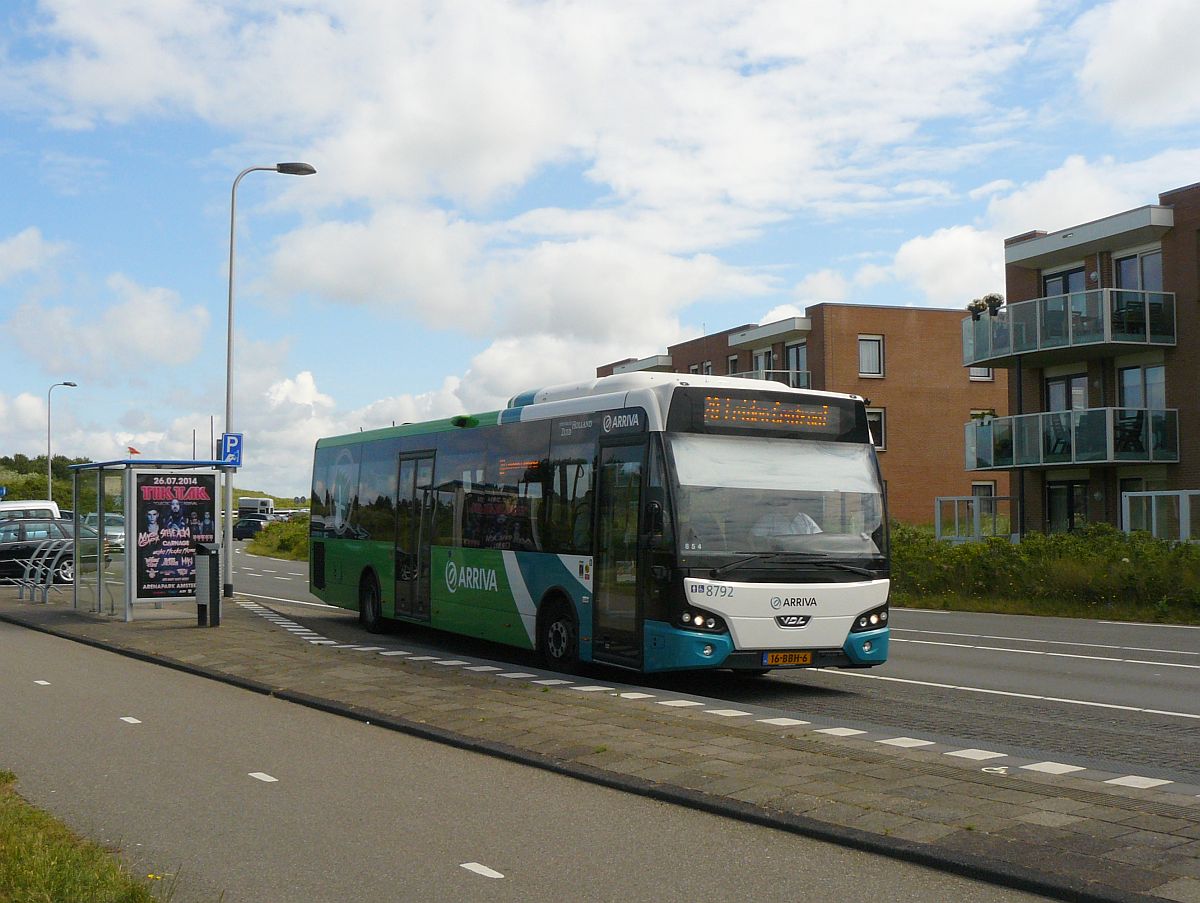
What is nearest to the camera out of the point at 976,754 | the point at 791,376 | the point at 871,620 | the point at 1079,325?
the point at 976,754

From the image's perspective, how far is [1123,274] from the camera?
34.8 metres

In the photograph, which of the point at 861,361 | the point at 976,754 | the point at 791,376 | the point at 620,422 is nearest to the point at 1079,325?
the point at 861,361

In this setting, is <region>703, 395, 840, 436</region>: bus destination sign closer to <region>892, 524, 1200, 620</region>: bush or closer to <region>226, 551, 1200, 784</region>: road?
<region>226, 551, 1200, 784</region>: road

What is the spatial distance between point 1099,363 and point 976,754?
96.2ft

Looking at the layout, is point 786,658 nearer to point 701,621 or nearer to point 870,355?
point 701,621

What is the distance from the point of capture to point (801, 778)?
7574 mm

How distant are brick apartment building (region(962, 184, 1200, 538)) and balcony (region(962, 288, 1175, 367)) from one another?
0.03 m

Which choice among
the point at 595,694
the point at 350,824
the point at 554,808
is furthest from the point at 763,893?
the point at 595,694

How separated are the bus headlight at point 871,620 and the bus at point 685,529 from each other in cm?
2

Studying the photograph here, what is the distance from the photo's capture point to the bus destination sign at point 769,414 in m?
12.6

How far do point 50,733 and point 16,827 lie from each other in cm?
369

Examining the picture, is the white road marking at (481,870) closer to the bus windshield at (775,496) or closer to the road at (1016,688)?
the road at (1016,688)

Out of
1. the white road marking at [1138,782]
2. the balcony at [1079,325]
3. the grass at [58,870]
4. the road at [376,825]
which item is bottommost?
the road at [376,825]

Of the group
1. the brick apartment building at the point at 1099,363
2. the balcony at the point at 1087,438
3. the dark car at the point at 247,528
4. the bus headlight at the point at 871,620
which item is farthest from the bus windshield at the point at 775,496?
the dark car at the point at 247,528
